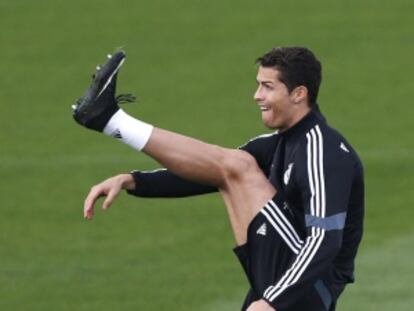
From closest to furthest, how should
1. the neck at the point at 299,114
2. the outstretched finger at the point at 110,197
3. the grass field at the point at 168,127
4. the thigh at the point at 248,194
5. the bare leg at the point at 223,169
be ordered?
1. the outstretched finger at the point at 110,197
2. the bare leg at the point at 223,169
3. the neck at the point at 299,114
4. the thigh at the point at 248,194
5. the grass field at the point at 168,127

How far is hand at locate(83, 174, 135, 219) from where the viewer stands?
8.71 metres

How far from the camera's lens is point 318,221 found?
336 inches

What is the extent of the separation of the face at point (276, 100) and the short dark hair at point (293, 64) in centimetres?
3

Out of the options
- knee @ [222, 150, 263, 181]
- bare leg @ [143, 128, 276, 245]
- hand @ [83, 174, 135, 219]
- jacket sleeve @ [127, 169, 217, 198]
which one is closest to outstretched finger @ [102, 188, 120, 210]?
hand @ [83, 174, 135, 219]

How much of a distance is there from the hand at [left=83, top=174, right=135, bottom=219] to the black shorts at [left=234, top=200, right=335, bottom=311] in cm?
69

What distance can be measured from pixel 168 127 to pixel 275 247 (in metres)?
9.93

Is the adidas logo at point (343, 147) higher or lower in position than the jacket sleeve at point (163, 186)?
higher

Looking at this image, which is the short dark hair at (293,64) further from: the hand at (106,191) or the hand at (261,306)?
the hand at (261,306)

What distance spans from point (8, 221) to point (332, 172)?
24.0ft

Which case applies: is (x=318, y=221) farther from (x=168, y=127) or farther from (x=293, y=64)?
(x=168, y=127)

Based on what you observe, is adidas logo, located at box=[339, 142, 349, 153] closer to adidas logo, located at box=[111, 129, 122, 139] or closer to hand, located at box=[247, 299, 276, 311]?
hand, located at box=[247, 299, 276, 311]

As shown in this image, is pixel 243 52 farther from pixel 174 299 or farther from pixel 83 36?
pixel 174 299

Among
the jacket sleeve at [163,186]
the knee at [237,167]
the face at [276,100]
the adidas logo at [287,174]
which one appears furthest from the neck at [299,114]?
the jacket sleeve at [163,186]

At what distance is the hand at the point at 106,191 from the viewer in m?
8.71
